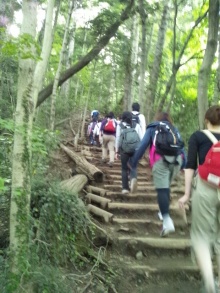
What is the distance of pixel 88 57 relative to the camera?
9.71 metres

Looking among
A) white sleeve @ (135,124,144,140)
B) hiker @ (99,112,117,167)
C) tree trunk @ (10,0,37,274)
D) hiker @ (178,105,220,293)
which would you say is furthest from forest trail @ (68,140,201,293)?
hiker @ (99,112,117,167)

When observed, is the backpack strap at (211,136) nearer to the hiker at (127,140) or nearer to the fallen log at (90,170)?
the hiker at (127,140)

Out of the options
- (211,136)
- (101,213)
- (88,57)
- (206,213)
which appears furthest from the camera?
(88,57)

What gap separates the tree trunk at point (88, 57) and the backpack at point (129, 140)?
2679mm

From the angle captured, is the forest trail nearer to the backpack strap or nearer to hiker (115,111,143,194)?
hiker (115,111,143,194)

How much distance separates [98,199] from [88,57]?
4332 mm

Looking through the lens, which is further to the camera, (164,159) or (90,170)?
(90,170)

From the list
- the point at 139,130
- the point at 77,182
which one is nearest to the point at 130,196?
the point at 77,182

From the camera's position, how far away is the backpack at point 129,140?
7.45 meters

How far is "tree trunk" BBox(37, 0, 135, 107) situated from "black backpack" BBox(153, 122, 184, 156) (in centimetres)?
449

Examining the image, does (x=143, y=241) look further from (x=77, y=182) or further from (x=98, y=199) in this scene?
(x=77, y=182)

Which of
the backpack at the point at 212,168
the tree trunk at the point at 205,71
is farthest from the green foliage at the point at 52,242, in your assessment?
the tree trunk at the point at 205,71

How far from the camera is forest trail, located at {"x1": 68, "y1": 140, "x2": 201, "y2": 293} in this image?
476 cm

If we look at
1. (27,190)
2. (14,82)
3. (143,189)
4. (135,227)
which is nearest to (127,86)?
(14,82)
